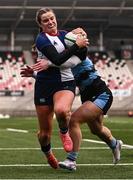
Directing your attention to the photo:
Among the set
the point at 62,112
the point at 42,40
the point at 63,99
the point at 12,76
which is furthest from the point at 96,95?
the point at 12,76

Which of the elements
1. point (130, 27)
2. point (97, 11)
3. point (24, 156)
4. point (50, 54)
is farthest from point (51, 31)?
point (130, 27)

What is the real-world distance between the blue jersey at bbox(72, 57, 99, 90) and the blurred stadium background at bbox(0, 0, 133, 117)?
110ft

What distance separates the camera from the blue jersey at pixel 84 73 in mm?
8703

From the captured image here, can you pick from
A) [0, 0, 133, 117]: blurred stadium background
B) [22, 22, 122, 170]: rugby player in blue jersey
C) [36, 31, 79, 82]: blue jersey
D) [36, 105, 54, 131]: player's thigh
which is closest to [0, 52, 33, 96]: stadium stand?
[0, 0, 133, 117]: blurred stadium background

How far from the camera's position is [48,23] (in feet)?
27.3

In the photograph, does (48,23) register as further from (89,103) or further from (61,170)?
(61,170)

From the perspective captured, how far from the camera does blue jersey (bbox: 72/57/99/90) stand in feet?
28.6

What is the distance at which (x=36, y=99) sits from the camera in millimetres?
8477

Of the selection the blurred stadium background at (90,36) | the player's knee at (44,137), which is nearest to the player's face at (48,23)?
the player's knee at (44,137)

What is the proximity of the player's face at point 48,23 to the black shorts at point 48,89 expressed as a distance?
2.14 feet

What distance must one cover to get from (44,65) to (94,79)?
3.07ft

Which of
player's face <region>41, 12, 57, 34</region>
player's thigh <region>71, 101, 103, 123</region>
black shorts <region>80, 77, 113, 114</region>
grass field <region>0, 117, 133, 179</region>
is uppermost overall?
player's face <region>41, 12, 57, 34</region>

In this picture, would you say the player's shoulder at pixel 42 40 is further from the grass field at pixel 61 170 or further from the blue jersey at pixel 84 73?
the grass field at pixel 61 170

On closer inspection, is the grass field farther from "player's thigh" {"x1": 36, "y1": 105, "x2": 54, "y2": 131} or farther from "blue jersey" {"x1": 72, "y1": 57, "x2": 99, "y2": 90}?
"blue jersey" {"x1": 72, "y1": 57, "x2": 99, "y2": 90}
